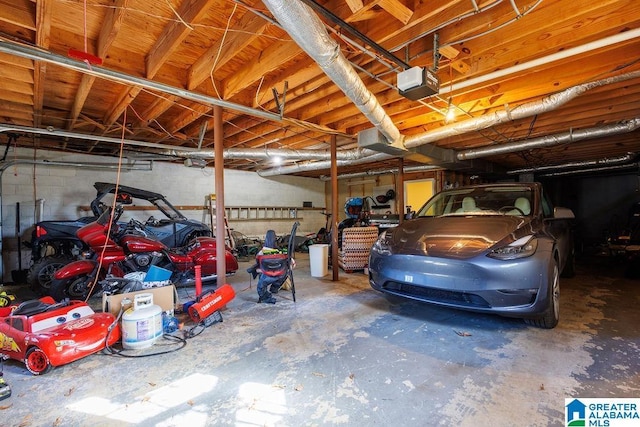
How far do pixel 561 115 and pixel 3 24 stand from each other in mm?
6057

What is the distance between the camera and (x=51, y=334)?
201 cm

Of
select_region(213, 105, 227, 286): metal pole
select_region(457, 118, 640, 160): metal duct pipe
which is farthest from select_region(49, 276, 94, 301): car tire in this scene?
select_region(457, 118, 640, 160): metal duct pipe

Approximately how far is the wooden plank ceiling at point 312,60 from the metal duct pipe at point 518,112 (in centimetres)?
5

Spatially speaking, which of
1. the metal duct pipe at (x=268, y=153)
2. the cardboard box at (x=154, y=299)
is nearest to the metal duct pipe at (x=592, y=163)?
the metal duct pipe at (x=268, y=153)

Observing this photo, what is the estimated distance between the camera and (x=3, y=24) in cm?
233

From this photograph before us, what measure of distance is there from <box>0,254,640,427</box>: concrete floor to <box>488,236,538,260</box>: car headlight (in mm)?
689

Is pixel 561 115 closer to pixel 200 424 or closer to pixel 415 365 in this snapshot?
pixel 415 365

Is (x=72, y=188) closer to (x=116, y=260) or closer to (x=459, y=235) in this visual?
(x=116, y=260)

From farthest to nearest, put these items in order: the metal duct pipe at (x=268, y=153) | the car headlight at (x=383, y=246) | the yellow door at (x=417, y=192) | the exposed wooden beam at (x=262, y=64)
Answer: the yellow door at (x=417, y=192) → the metal duct pipe at (x=268, y=153) → the car headlight at (x=383, y=246) → the exposed wooden beam at (x=262, y=64)

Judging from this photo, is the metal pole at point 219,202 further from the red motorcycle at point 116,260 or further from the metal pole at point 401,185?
the metal pole at point 401,185

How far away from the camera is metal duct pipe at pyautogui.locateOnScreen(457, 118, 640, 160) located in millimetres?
3986

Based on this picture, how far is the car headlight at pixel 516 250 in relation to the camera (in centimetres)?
227

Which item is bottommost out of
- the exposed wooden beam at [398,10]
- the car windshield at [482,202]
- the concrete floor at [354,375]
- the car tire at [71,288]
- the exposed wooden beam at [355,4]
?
the concrete floor at [354,375]

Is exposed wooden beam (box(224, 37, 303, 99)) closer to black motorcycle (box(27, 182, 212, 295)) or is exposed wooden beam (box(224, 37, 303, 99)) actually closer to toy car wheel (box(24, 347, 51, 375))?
black motorcycle (box(27, 182, 212, 295))
